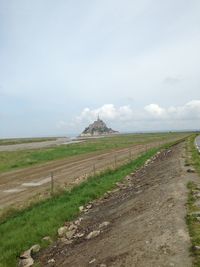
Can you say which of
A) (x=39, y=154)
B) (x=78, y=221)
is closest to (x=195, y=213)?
(x=78, y=221)

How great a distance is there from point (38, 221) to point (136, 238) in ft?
22.6

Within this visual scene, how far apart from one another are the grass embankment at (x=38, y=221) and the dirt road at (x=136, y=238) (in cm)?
105

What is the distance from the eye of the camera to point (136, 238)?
36.7 ft

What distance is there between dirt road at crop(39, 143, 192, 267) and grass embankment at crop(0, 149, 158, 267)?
3.44 ft

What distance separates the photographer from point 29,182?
31234mm

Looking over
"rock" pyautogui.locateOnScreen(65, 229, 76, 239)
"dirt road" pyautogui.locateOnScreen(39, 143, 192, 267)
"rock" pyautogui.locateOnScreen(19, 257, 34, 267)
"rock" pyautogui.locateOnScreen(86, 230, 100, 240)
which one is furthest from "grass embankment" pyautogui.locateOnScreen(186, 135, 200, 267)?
"rock" pyautogui.locateOnScreen(19, 257, 34, 267)

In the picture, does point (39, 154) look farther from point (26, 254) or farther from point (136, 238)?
point (136, 238)

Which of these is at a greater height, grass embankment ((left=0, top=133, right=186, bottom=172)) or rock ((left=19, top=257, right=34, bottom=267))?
grass embankment ((left=0, top=133, right=186, bottom=172))

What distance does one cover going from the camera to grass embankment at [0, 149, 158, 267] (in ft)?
46.1

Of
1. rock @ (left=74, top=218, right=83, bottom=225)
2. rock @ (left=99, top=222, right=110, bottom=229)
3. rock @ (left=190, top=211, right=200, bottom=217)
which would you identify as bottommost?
rock @ (left=74, top=218, right=83, bottom=225)

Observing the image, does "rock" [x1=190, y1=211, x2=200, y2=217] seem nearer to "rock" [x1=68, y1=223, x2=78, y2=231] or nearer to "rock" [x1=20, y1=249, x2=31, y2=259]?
"rock" [x1=68, y1=223, x2=78, y2=231]

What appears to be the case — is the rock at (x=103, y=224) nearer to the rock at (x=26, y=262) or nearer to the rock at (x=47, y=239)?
the rock at (x=47, y=239)

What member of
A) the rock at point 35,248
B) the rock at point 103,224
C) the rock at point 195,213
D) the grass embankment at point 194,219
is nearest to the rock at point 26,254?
the rock at point 35,248

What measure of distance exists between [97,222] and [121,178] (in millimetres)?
13642
